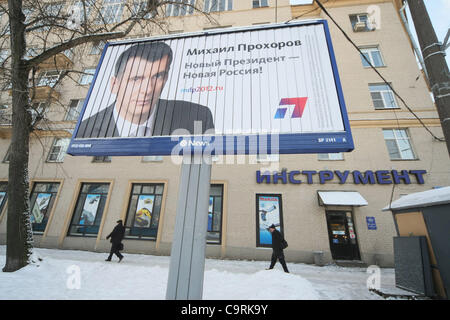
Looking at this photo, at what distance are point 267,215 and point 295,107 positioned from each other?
378 inches

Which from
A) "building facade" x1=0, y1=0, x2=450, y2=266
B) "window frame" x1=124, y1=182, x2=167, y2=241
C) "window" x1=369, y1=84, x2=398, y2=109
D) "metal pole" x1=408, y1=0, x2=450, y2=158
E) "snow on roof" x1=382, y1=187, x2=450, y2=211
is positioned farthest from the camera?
"window" x1=369, y1=84, x2=398, y2=109

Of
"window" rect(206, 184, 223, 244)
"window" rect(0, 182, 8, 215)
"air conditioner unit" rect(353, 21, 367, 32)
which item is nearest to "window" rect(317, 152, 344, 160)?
"window" rect(206, 184, 223, 244)

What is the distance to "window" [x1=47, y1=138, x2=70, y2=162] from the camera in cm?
1403

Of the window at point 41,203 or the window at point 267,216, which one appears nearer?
the window at point 267,216

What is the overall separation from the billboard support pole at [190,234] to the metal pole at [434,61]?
13.6ft

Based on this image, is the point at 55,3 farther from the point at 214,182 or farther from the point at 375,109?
the point at 375,109

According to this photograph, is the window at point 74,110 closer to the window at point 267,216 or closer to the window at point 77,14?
the window at point 77,14

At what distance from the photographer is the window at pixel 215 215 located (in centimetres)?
1112

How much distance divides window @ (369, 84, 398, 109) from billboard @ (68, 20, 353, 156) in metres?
12.4

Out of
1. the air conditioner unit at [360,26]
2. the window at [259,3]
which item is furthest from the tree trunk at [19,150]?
the air conditioner unit at [360,26]

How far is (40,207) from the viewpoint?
1291 cm

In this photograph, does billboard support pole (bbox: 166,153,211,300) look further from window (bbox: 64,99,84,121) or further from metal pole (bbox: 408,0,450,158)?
window (bbox: 64,99,84,121)

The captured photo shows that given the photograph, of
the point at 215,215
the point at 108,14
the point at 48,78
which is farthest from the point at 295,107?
the point at 48,78
